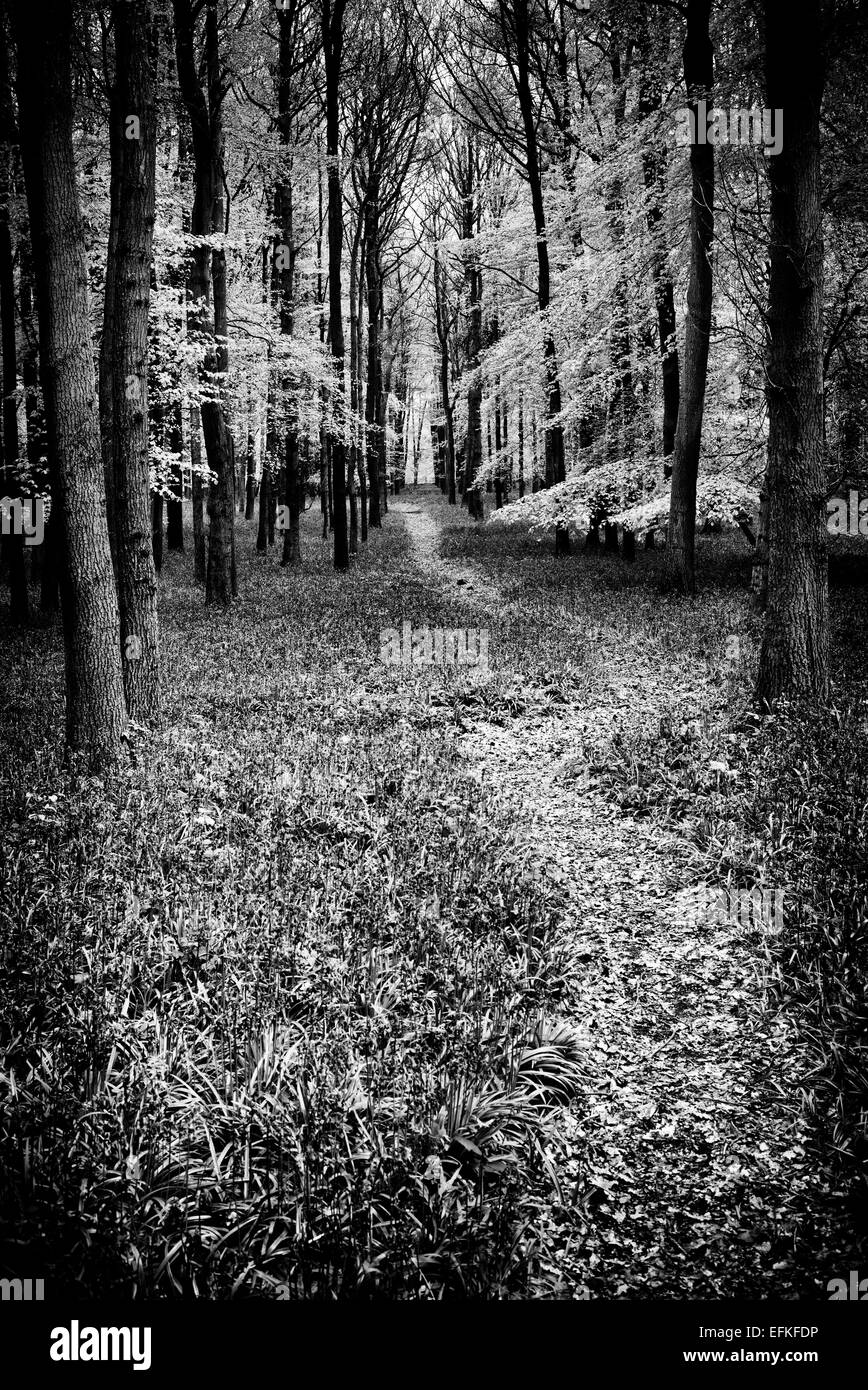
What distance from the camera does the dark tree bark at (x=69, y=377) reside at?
18.3 ft

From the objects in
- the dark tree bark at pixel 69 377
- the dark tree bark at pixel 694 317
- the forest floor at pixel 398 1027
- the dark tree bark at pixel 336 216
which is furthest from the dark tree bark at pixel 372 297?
the forest floor at pixel 398 1027

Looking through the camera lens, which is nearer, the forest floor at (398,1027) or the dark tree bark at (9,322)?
the forest floor at (398,1027)

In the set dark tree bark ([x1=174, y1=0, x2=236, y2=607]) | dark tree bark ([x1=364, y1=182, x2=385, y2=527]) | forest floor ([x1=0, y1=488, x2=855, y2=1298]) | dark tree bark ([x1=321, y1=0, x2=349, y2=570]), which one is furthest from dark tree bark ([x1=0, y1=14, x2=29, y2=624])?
dark tree bark ([x1=364, y1=182, x2=385, y2=527])

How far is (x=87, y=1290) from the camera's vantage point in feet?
6.98

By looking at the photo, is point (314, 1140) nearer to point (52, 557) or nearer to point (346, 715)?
point (346, 715)

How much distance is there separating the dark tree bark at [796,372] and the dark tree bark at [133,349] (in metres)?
6.22

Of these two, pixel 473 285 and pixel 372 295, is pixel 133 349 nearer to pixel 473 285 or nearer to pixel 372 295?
pixel 372 295

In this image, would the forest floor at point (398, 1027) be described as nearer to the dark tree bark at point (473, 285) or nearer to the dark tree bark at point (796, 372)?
the dark tree bark at point (796, 372)

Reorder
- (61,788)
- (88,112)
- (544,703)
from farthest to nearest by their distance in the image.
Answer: (88,112)
(544,703)
(61,788)

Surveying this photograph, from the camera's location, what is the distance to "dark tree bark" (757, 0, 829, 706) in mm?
6793

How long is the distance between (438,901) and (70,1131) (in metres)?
2.22

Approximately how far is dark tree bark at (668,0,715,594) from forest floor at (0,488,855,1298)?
26.4 ft

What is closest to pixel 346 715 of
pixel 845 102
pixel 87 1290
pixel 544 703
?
pixel 544 703

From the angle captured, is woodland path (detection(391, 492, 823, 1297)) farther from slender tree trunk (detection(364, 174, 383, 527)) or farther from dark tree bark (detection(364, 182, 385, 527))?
slender tree trunk (detection(364, 174, 383, 527))
